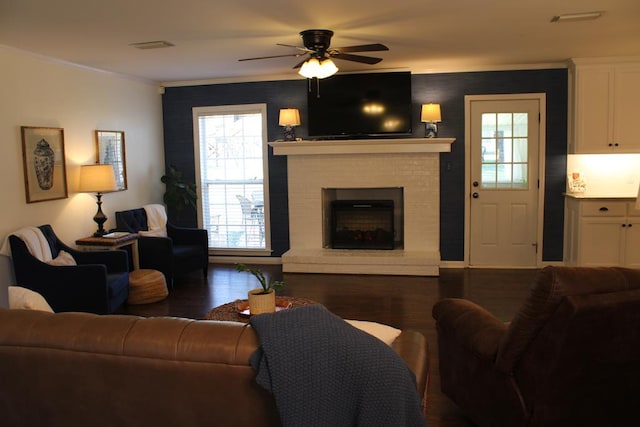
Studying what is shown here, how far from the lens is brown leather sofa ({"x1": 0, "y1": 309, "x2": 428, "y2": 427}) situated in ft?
5.32

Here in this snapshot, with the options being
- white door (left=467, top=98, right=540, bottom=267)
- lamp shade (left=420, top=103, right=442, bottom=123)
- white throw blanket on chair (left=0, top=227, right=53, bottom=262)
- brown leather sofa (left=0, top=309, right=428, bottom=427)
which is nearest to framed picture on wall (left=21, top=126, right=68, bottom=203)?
white throw blanket on chair (left=0, top=227, right=53, bottom=262)

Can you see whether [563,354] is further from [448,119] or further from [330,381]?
[448,119]

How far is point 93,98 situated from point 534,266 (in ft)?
17.9

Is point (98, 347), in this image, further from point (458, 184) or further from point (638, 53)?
point (638, 53)

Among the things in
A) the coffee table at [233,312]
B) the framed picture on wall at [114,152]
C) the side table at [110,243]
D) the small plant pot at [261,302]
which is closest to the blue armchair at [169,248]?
the side table at [110,243]

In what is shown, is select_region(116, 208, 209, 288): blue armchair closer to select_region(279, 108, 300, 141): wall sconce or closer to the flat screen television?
select_region(279, 108, 300, 141): wall sconce

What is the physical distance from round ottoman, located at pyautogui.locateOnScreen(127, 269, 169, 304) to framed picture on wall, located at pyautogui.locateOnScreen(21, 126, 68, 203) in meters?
1.10

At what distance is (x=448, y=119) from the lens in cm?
650

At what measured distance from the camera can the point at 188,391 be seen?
1648mm

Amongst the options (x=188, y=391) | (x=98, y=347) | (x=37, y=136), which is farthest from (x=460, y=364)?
(x=37, y=136)

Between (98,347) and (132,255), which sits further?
(132,255)

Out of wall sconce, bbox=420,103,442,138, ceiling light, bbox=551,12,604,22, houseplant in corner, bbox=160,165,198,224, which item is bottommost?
houseplant in corner, bbox=160,165,198,224

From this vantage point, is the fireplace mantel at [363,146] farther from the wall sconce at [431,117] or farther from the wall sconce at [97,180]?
the wall sconce at [97,180]

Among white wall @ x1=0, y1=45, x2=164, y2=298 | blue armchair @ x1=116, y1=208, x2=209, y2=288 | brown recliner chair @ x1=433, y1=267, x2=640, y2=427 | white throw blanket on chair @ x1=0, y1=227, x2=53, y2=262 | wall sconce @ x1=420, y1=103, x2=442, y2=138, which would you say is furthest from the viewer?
wall sconce @ x1=420, y1=103, x2=442, y2=138
